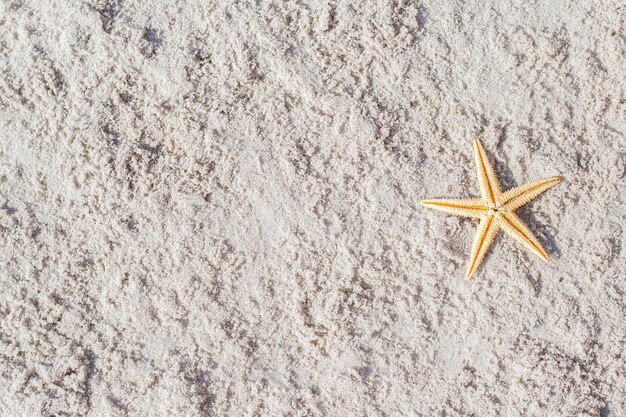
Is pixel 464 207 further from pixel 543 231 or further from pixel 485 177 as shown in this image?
pixel 543 231

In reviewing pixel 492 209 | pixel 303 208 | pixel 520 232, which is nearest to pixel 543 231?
pixel 520 232

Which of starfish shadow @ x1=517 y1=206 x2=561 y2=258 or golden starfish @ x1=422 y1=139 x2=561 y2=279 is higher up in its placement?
golden starfish @ x1=422 y1=139 x2=561 y2=279

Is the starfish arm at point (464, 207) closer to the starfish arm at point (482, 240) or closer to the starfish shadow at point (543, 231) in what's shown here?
the starfish arm at point (482, 240)

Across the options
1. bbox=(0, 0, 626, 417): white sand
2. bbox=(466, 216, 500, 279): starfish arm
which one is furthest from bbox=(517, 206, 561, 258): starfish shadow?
bbox=(466, 216, 500, 279): starfish arm

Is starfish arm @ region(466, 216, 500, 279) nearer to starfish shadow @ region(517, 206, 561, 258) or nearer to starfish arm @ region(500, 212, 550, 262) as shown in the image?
starfish arm @ region(500, 212, 550, 262)

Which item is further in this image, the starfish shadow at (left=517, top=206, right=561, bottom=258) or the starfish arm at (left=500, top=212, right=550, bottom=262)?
the starfish shadow at (left=517, top=206, right=561, bottom=258)

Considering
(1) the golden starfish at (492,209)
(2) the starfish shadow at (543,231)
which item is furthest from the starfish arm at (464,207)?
(2) the starfish shadow at (543,231)
